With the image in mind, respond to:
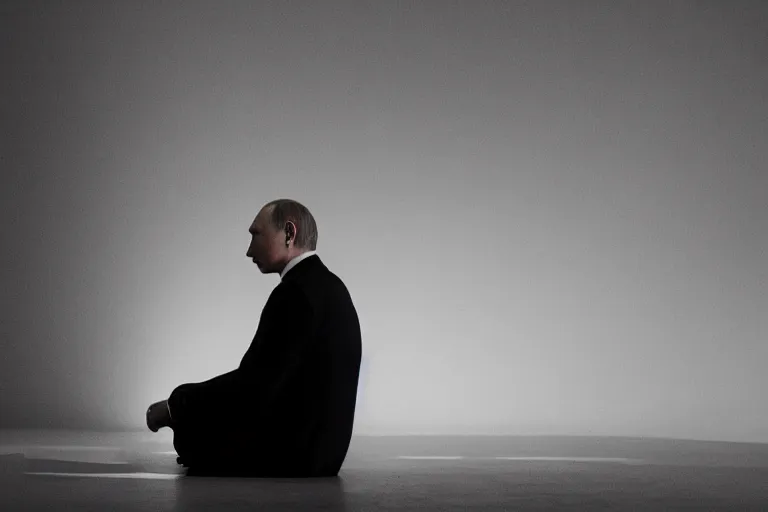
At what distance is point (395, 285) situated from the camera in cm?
653

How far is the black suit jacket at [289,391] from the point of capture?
2908mm

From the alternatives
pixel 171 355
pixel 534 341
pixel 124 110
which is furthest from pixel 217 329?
pixel 534 341

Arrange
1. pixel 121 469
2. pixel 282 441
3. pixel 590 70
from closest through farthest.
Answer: pixel 282 441 → pixel 121 469 → pixel 590 70

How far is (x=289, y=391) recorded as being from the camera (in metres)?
2.97

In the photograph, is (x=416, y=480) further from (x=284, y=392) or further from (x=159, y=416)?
(x=159, y=416)

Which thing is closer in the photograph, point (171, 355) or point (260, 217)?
point (260, 217)

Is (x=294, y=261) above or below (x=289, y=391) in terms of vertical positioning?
above

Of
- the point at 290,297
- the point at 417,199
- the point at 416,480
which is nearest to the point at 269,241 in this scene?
the point at 290,297

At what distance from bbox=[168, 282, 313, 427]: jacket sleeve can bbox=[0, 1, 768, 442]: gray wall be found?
11.1ft

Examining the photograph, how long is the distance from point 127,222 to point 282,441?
3749 millimetres

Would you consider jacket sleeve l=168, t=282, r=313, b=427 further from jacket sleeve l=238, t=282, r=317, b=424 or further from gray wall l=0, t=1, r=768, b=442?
gray wall l=0, t=1, r=768, b=442

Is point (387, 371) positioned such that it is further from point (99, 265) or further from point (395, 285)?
point (99, 265)

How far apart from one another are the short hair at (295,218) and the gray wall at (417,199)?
330 cm

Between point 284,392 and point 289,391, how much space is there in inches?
0.6
